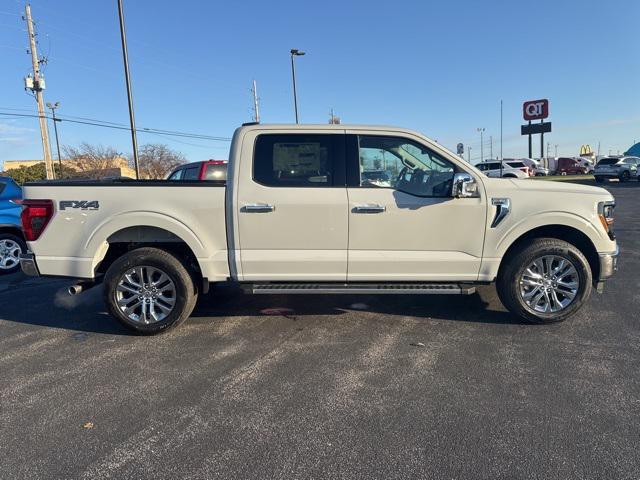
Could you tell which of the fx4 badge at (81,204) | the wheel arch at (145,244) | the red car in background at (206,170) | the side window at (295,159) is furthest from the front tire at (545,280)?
the red car in background at (206,170)

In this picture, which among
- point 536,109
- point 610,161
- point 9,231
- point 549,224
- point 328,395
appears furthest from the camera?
point 536,109

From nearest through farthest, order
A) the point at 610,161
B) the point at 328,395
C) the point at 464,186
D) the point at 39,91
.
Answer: the point at 328,395 → the point at 464,186 → the point at 39,91 → the point at 610,161

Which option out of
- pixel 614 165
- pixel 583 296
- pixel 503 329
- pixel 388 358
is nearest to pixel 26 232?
pixel 388 358

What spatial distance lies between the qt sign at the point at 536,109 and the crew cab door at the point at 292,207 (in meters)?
55.4

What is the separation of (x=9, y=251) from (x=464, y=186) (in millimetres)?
8043

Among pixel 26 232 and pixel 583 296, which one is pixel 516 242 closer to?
pixel 583 296

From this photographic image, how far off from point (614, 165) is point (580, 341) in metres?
30.7

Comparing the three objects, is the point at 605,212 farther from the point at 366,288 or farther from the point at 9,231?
the point at 9,231

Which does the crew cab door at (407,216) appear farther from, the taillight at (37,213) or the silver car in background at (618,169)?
the silver car in background at (618,169)

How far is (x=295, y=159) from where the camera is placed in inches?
178

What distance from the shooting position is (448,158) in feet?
14.7

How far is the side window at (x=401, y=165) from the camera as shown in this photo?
14.6ft

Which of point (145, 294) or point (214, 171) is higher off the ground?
point (214, 171)

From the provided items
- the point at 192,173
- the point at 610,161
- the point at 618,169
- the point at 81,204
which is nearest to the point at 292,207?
the point at 81,204
